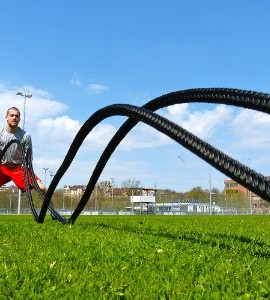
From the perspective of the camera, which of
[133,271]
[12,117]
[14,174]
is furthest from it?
[14,174]

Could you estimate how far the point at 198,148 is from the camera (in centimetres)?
333

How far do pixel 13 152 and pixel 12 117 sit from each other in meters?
0.81

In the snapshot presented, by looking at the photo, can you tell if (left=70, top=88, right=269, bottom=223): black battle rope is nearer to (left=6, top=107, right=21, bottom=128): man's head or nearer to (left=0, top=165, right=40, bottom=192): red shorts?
(left=6, top=107, right=21, bottom=128): man's head

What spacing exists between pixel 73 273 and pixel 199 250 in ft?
5.06

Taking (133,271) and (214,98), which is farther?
(214,98)

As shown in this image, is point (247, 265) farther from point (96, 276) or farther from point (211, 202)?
point (211, 202)

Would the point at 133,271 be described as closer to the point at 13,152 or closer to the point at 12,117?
the point at 12,117

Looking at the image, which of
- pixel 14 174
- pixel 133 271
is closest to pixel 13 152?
pixel 14 174

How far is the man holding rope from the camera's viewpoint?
33.5 feet

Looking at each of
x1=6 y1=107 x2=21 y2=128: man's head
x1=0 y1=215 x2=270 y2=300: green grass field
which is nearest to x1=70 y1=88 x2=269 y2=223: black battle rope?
x1=0 y1=215 x2=270 y2=300: green grass field

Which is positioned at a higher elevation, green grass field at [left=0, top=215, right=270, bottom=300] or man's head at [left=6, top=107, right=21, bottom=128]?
man's head at [left=6, top=107, right=21, bottom=128]

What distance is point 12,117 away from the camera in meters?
10.2

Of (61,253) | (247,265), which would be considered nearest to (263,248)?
(247,265)

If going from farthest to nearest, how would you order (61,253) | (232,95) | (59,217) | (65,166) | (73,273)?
(59,217) < (65,166) < (61,253) < (232,95) < (73,273)
